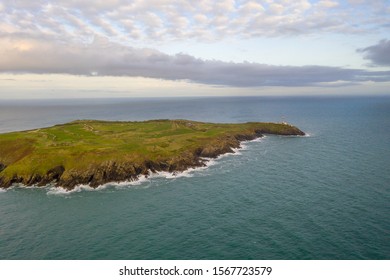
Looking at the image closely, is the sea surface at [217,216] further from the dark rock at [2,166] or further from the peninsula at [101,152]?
the dark rock at [2,166]

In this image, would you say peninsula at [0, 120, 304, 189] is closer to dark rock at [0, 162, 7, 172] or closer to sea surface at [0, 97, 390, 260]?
dark rock at [0, 162, 7, 172]

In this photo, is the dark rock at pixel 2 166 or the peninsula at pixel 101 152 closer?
the peninsula at pixel 101 152

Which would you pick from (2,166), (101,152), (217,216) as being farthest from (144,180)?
(2,166)

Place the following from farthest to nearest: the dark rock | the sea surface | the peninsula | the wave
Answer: the dark rock → the peninsula → the wave → the sea surface

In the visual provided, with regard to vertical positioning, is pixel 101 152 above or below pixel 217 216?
above

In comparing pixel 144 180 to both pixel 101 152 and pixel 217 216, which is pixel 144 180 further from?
pixel 217 216

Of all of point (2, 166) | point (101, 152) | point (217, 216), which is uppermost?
point (101, 152)

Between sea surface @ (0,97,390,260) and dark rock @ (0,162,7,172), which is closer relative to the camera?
sea surface @ (0,97,390,260)

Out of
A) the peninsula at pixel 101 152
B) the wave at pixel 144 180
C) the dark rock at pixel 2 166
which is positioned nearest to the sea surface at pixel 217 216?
the wave at pixel 144 180

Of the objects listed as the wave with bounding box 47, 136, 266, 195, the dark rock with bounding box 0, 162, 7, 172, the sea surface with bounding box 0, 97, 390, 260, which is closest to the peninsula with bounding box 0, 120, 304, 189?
the dark rock with bounding box 0, 162, 7, 172

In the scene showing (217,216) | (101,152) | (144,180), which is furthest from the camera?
(101,152)
